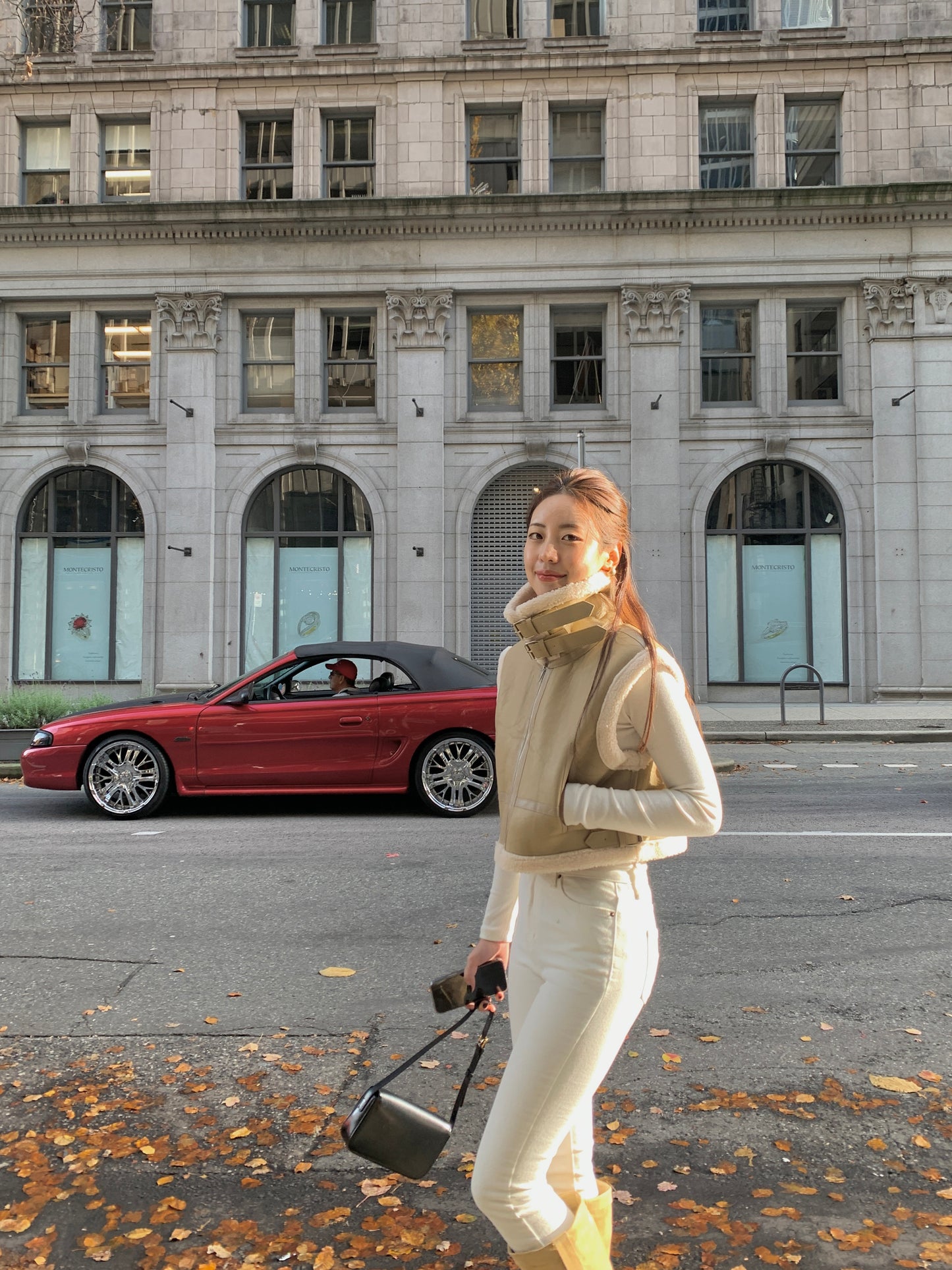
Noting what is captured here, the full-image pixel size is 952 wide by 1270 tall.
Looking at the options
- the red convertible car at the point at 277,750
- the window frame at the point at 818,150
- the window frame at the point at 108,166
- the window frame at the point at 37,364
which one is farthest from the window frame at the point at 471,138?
the red convertible car at the point at 277,750

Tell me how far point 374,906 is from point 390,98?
811 inches

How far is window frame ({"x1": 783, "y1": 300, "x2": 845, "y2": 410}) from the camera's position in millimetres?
21953

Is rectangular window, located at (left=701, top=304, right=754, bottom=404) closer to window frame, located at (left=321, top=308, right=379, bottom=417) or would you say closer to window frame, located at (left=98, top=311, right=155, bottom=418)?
window frame, located at (left=321, top=308, right=379, bottom=417)

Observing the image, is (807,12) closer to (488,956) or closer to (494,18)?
(494,18)

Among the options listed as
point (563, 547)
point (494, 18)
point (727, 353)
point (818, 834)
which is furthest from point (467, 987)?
point (494, 18)

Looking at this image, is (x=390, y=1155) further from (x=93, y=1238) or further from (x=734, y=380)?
(x=734, y=380)

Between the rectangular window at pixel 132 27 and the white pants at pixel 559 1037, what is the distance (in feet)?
83.3

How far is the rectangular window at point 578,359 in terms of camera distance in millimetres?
22250

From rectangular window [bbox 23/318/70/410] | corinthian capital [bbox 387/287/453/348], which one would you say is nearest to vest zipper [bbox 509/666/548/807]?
corinthian capital [bbox 387/287/453/348]

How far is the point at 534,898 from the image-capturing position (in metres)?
2.25

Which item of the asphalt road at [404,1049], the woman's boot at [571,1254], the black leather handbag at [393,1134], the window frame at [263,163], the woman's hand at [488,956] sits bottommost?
the asphalt road at [404,1049]

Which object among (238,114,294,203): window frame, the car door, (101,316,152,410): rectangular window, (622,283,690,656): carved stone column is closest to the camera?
the car door

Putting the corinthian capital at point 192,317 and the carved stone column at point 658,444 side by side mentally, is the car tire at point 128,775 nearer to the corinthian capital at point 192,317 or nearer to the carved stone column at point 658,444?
the carved stone column at point 658,444

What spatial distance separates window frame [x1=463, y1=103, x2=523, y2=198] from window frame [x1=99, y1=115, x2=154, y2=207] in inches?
270
